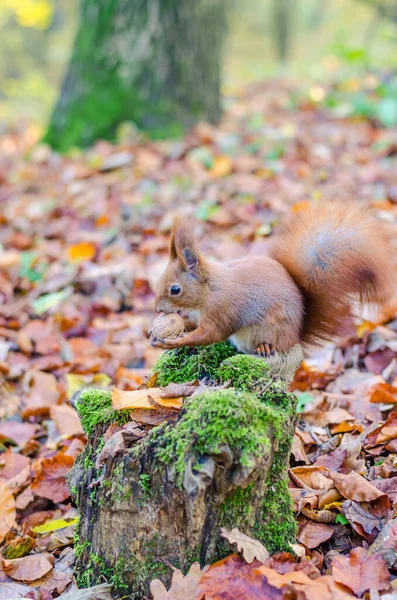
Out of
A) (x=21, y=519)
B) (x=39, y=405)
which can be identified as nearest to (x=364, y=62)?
(x=39, y=405)

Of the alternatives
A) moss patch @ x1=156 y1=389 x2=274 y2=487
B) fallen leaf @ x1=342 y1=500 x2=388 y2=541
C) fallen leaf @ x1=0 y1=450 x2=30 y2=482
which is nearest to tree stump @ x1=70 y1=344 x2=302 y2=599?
moss patch @ x1=156 y1=389 x2=274 y2=487

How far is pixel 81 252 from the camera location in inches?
175

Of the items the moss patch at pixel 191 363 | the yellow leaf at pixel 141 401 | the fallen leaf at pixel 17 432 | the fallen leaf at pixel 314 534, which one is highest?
the yellow leaf at pixel 141 401

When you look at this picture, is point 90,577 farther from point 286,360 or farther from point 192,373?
point 286,360

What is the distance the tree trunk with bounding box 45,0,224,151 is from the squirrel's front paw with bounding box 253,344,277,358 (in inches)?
167

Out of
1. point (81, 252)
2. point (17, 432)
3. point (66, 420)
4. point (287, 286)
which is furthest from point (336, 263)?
point (81, 252)

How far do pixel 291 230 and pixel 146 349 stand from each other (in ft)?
4.33

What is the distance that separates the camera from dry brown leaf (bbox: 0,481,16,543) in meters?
2.40

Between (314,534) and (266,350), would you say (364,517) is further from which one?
(266,350)

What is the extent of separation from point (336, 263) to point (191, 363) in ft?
2.05

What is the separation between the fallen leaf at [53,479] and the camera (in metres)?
2.52

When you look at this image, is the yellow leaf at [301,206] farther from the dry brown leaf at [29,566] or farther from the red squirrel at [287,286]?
the dry brown leaf at [29,566]

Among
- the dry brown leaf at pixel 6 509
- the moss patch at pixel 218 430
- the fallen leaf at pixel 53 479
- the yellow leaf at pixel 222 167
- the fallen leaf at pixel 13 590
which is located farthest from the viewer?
the yellow leaf at pixel 222 167

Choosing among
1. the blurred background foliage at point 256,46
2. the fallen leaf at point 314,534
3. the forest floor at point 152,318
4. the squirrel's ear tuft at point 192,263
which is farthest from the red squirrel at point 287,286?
the blurred background foliage at point 256,46
